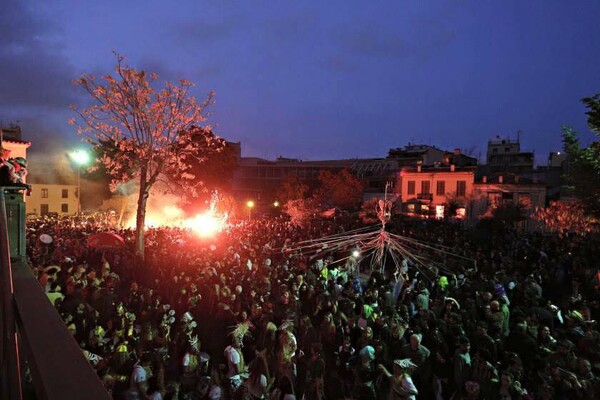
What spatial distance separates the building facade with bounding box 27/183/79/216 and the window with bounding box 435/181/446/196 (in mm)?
38007

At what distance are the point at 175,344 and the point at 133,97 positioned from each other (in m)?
11.6

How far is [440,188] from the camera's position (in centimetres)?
3866

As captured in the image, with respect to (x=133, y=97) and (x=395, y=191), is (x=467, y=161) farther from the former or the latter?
(x=133, y=97)

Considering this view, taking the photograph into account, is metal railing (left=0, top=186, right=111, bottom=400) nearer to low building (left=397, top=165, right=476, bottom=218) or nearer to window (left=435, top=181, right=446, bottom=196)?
low building (left=397, top=165, right=476, bottom=218)

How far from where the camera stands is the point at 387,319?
7750mm

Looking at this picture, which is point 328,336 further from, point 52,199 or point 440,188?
point 52,199

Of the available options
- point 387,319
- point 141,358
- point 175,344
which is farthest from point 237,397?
point 387,319

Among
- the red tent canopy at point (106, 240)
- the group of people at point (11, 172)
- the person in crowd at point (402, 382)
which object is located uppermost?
the group of people at point (11, 172)

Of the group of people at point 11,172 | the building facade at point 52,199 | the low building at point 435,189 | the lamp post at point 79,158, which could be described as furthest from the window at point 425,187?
the group of people at point 11,172

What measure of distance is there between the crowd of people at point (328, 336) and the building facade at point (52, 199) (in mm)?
36970

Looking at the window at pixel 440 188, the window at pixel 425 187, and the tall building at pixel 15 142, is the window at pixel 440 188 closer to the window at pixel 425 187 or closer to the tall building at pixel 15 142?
the window at pixel 425 187

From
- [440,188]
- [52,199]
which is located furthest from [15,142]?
[440,188]

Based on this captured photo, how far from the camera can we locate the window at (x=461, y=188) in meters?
37.3

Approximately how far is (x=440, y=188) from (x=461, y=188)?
1.91 m
